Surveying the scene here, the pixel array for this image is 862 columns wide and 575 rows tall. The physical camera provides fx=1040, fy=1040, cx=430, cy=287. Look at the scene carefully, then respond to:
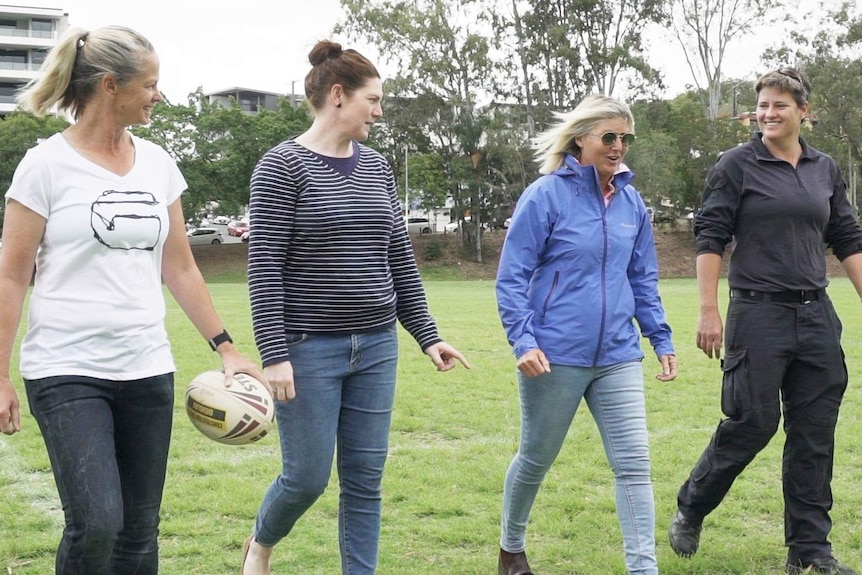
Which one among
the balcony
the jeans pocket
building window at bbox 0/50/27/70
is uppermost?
the balcony

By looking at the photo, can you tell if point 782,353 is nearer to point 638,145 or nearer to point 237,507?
point 237,507

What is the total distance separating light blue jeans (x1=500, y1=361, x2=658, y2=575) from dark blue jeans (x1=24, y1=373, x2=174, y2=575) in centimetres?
168

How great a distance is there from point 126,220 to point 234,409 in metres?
0.87

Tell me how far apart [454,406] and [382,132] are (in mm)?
45653

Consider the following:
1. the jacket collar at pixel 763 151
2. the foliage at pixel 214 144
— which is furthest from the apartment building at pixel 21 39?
the jacket collar at pixel 763 151

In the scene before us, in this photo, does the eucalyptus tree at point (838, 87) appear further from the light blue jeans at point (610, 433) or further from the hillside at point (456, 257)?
the light blue jeans at point (610, 433)

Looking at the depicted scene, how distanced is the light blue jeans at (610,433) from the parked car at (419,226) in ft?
179

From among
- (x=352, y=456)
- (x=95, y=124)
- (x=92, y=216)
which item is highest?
(x=95, y=124)

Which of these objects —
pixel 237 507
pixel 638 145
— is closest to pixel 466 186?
Answer: pixel 638 145

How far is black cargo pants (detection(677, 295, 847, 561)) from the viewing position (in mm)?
4684

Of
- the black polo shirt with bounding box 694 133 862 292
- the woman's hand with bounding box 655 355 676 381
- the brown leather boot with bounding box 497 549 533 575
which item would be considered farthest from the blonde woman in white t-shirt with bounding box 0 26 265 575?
the black polo shirt with bounding box 694 133 862 292

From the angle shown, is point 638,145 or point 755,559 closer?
point 755,559

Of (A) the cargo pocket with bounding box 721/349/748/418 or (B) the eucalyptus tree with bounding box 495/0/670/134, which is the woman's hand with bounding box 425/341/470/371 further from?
(B) the eucalyptus tree with bounding box 495/0/670/134

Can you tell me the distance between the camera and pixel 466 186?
52.0 metres
